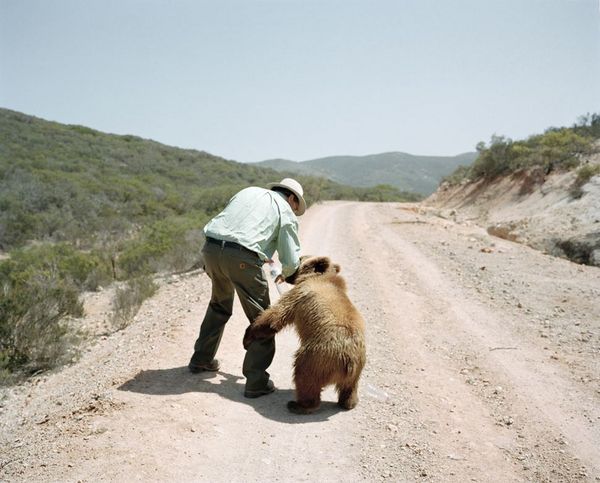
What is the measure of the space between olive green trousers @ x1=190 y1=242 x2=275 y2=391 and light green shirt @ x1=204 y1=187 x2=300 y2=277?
4.7 inches

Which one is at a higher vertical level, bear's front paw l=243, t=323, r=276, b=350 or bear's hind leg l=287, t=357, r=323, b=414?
bear's front paw l=243, t=323, r=276, b=350

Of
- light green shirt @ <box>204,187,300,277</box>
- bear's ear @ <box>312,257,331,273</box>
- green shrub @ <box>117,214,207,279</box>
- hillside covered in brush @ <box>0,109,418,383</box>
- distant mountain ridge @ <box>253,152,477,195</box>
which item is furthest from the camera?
distant mountain ridge @ <box>253,152,477,195</box>

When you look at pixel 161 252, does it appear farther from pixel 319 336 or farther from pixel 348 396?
pixel 319 336

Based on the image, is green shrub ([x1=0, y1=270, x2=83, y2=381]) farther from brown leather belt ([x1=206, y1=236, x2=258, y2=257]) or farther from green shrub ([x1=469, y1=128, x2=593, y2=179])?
green shrub ([x1=469, y1=128, x2=593, y2=179])

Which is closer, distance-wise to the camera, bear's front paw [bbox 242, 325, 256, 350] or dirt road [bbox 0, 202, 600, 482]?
dirt road [bbox 0, 202, 600, 482]

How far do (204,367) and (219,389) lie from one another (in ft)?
1.44

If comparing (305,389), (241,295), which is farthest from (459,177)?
(305,389)

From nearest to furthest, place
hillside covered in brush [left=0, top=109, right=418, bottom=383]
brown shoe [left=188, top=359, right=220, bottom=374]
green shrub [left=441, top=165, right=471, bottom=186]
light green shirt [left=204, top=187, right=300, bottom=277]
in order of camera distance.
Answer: light green shirt [left=204, top=187, right=300, bottom=277]
brown shoe [left=188, top=359, right=220, bottom=374]
hillside covered in brush [left=0, top=109, right=418, bottom=383]
green shrub [left=441, top=165, right=471, bottom=186]

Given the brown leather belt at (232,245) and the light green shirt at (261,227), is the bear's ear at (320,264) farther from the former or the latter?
the brown leather belt at (232,245)

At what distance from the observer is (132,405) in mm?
4047

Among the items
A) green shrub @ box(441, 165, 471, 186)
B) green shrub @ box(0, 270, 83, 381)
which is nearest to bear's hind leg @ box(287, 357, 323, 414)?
green shrub @ box(0, 270, 83, 381)

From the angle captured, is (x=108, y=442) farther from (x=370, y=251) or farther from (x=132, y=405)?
(x=370, y=251)

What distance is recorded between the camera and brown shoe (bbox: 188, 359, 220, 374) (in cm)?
504

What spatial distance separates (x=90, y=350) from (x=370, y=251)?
8219 mm
